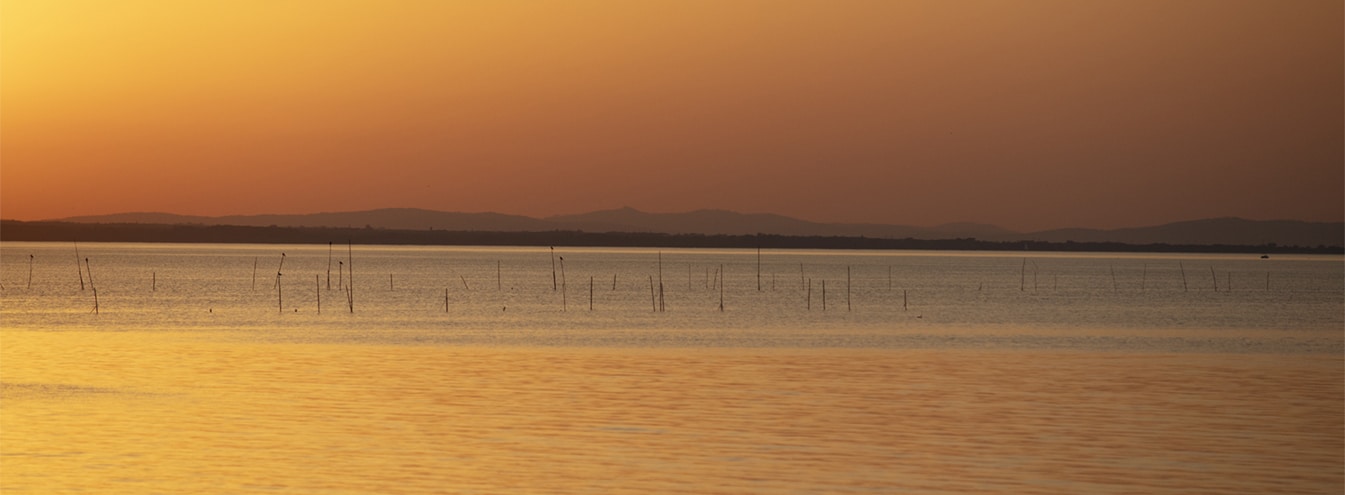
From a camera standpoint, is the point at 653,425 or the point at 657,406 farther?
the point at 657,406

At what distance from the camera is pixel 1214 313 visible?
209ft

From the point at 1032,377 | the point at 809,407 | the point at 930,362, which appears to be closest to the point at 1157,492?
the point at 809,407

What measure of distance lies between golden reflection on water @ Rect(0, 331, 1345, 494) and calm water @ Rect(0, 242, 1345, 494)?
0.07 metres

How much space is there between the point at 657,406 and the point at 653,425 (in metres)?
2.52

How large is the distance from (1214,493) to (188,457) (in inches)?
437

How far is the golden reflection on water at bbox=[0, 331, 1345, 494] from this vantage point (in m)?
16.0

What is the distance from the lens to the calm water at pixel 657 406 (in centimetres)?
1623

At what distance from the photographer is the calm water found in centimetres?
1623

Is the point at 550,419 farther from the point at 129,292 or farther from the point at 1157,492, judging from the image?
the point at 129,292

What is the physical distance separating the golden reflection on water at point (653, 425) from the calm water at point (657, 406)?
7 centimetres

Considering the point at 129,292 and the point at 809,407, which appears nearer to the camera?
the point at 809,407

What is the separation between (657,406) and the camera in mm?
22875

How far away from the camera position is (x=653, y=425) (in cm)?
2036

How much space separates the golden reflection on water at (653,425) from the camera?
16.0 metres
